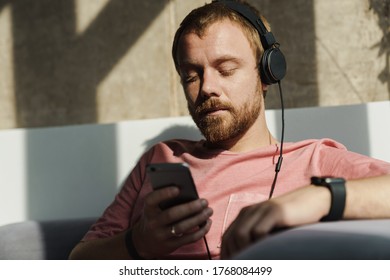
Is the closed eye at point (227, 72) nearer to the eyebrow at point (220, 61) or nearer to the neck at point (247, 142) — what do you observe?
the eyebrow at point (220, 61)

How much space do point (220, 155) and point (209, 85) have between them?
0.20m

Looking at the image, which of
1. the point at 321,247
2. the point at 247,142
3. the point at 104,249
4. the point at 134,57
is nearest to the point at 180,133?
the point at 247,142

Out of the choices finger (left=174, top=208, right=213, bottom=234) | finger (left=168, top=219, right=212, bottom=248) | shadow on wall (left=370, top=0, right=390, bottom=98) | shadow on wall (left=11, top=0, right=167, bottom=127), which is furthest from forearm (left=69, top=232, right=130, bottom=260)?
shadow on wall (left=370, top=0, right=390, bottom=98)

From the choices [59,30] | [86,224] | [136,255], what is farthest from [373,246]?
[59,30]

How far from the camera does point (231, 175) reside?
1.48m

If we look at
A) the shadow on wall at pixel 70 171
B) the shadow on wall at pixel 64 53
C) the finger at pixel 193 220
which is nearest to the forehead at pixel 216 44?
the shadow on wall at pixel 70 171

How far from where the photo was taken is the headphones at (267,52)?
60.0 inches

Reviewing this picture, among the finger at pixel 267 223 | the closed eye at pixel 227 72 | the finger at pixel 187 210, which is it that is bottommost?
the finger at pixel 187 210

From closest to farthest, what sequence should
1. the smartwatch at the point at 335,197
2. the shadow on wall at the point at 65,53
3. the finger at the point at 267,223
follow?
1. the finger at the point at 267,223
2. the smartwatch at the point at 335,197
3. the shadow on wall at the point at 65,53

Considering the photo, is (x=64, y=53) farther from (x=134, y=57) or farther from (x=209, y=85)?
(x=209, y=85)

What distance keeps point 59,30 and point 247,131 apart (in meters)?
1.52

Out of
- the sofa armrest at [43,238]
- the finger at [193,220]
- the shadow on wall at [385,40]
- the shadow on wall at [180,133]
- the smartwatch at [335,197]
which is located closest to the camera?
the smartwatch at [335,197]

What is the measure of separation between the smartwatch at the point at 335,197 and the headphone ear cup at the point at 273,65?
614 millimetres

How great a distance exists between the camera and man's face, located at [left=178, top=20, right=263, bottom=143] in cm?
152
